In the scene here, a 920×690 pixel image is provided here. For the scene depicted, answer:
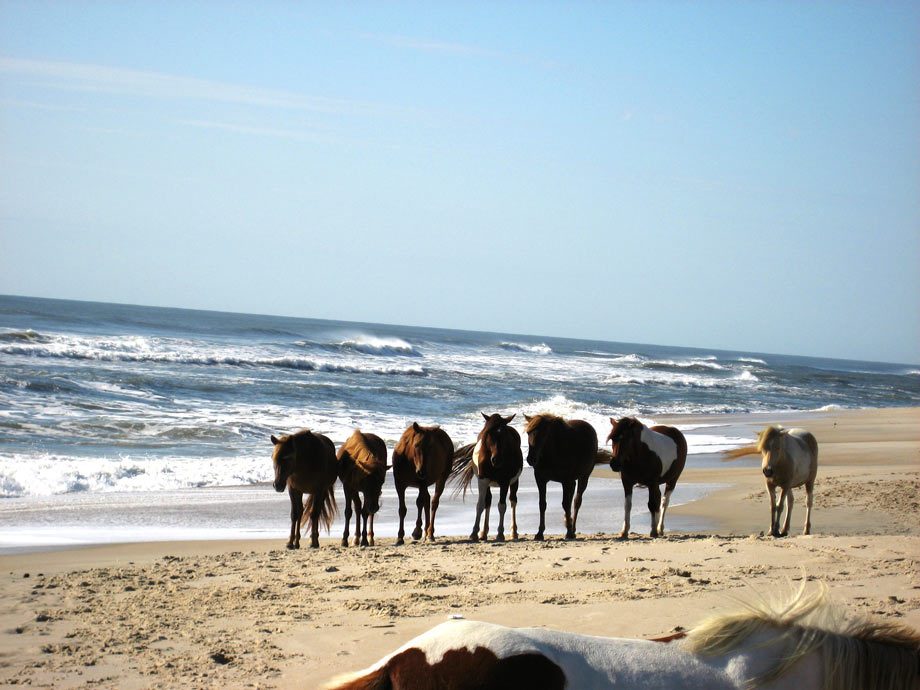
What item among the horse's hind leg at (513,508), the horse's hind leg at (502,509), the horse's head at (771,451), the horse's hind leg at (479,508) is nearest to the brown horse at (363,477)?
the horse's hind leg at (479,508)

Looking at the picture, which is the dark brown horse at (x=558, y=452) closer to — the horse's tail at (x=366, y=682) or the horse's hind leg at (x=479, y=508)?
the horse's hind leg at (x=479, y=508)

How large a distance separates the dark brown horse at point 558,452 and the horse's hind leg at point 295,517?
281 centimetres

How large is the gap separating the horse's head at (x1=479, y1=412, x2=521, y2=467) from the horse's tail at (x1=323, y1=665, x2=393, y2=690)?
7.97m

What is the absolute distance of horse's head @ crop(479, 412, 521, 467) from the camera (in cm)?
1069

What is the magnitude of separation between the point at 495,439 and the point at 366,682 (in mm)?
8109

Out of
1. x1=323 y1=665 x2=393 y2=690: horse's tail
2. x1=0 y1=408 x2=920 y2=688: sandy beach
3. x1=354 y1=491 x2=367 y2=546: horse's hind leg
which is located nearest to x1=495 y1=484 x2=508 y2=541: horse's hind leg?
x1=0 y1=408 x2=920 y2=688: sandy beach

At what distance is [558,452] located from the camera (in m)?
11.2

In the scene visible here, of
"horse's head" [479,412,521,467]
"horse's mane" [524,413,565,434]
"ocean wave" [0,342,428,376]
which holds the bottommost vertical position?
"ocean wave" [0,342,428,376]

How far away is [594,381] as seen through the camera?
50.8m

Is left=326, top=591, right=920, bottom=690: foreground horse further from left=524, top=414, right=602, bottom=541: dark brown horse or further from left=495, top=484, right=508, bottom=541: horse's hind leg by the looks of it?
left=524, top=414, right=602, bottom=541: dark brown horse

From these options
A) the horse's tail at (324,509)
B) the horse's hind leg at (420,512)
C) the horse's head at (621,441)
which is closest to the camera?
the horse's tail at (324,509)

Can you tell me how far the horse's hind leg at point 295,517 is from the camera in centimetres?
991

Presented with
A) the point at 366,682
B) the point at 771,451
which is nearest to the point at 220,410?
the point at 771,451

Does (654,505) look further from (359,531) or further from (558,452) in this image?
(359,531)
